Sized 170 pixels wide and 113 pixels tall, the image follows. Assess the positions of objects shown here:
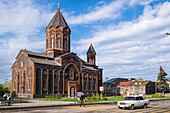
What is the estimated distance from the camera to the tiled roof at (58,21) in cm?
6275

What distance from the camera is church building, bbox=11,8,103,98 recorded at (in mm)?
53469

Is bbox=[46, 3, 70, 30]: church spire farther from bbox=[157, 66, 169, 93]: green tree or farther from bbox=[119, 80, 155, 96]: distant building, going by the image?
bbox=[119, 80, 155, 96]: distant building

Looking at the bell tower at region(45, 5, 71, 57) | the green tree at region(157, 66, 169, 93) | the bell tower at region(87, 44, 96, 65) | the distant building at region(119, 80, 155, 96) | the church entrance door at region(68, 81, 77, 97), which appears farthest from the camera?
the distant building at region(119, 80, 155, 96)

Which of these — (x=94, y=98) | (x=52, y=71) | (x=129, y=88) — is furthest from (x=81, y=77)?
(x=129, y=88)

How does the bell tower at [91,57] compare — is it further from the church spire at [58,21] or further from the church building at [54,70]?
the church spire at [58,21]

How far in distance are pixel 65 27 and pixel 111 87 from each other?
46.3 m

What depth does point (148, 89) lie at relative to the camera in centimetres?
9444

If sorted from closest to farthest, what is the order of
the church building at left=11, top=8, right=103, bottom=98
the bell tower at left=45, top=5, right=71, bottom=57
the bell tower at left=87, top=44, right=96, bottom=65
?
the church building at left=11, top=8, right=103, bottom=98, the bell tower at left=45, top=5, right=71, bottom=57, the bell tower at left=87, top=44, right=96, bottom=65

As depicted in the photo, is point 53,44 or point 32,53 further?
point 53,44

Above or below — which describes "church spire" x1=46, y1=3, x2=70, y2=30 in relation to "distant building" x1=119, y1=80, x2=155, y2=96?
above

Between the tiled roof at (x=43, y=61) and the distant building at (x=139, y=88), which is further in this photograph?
the distant building at (x=139, y=88)

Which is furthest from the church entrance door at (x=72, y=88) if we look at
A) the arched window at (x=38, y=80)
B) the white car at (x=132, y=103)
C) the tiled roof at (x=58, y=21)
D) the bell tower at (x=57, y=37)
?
the white car at (x=132, y=103)

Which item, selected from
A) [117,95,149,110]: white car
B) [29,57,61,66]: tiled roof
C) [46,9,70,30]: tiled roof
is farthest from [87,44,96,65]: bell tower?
[117,95,149,110]: white car

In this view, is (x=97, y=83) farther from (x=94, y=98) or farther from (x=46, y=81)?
(x=94, y=98)
